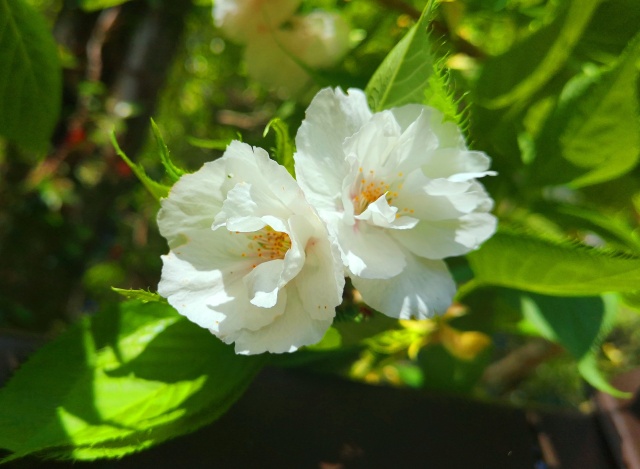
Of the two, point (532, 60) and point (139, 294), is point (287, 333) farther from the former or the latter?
point (532, 60)

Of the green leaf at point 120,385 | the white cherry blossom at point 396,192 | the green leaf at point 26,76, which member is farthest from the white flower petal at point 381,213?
the green leaf at point 26,76

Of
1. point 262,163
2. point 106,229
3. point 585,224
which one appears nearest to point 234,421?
→ point 262,163

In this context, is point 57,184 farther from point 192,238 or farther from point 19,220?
point 192,238

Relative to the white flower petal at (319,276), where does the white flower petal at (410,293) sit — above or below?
below

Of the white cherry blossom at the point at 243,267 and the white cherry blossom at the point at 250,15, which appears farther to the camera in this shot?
the white cherry blossom at the point at 250,15

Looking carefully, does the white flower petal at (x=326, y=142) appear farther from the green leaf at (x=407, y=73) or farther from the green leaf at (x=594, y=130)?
the green leaf at (x=594, y=130)

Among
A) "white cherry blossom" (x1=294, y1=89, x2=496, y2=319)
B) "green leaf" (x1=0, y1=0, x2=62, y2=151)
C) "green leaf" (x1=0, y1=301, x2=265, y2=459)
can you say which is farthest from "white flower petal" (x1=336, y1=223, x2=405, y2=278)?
"green leaf" (x1=0, y1=0, x2=62, y2=151)

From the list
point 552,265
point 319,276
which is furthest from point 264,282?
point 552,265
